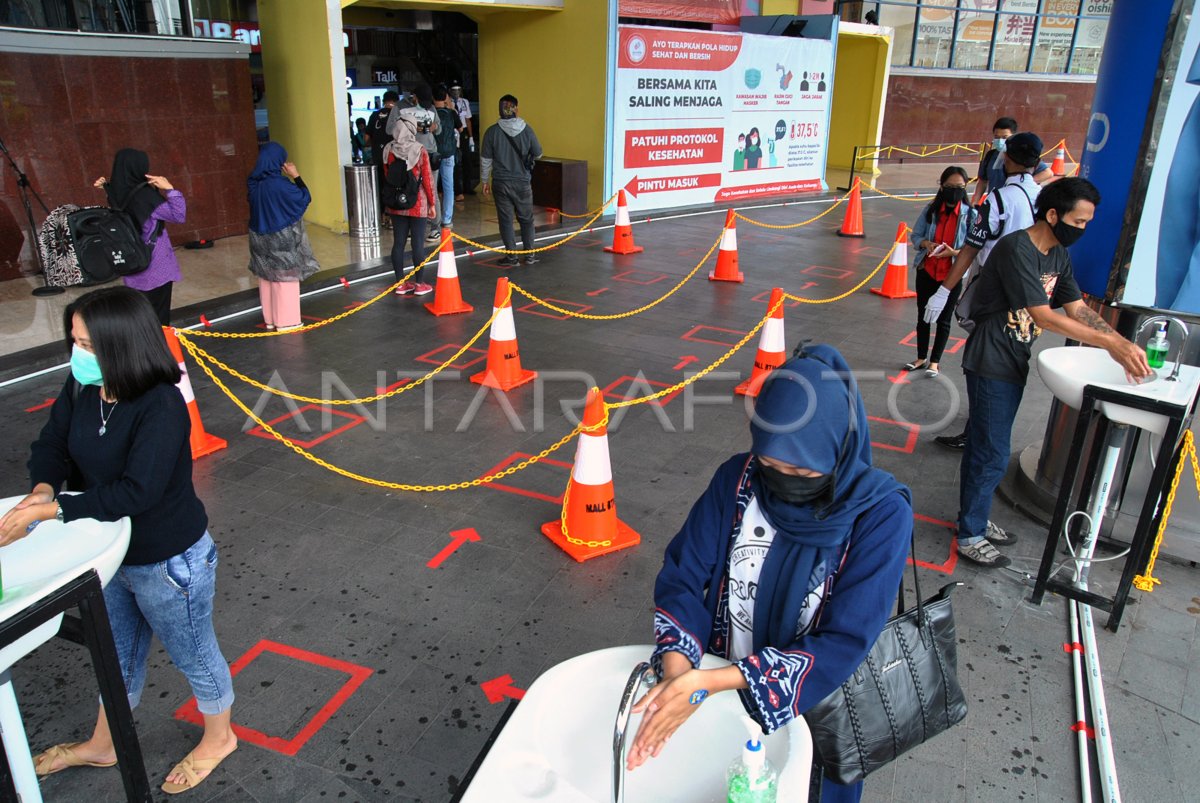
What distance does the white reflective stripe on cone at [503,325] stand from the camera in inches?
289

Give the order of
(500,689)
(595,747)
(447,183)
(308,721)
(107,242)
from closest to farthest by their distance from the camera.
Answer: (595,747)
(308,721)
(500,689)
(107,242)
(447,183)

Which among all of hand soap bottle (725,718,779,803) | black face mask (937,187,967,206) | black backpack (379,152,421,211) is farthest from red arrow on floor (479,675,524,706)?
black backpack (379,152,421,211)

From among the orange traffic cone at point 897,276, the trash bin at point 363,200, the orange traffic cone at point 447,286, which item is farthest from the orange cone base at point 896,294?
the trash bin at point 363,200

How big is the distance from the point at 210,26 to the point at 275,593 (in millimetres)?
11846

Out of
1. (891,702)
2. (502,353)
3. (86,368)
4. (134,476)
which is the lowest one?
(502,353)

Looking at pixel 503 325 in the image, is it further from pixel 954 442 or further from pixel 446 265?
pixel 954 442

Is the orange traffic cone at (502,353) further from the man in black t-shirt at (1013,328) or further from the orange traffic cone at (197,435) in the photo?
the man in black t-shirt at (1013,328)

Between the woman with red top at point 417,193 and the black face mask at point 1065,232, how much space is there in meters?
7.08

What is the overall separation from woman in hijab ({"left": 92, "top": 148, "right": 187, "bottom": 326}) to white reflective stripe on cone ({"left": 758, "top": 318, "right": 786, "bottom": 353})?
481 cm

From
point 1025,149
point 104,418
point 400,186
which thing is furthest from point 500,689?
point 400,186

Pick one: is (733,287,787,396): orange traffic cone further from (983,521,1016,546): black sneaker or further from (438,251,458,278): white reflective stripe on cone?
(438,251,458,278): white reflective stripe on cone

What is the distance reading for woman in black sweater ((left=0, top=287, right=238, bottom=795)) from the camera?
2.92m

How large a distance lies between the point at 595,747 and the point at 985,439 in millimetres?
3522

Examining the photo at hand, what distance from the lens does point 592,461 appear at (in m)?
5.12
